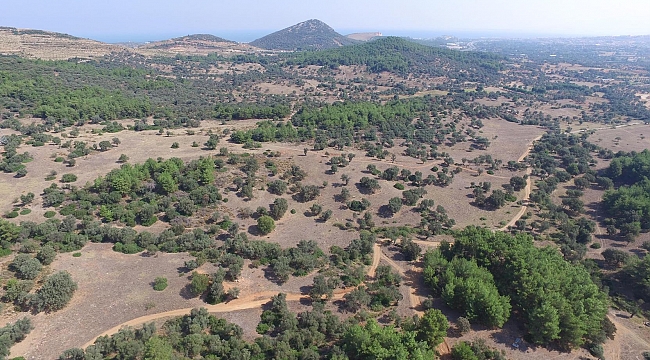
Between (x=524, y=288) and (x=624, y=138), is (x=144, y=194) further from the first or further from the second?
(x=624, y=138)

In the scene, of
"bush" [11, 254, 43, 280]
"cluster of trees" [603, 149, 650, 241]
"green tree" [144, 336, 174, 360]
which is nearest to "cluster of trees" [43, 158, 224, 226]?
"bush" [11, 254, 43, 280]

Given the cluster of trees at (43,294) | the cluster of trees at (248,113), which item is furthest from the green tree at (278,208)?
the cluster of trees at (248,113)

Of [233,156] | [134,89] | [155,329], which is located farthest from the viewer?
[134,89]

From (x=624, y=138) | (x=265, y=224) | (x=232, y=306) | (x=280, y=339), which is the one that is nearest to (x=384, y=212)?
(x=265, y=224)

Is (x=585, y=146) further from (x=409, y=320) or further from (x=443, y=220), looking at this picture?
(x=409, y=320)

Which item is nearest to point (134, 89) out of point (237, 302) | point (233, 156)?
point (233, 156)
